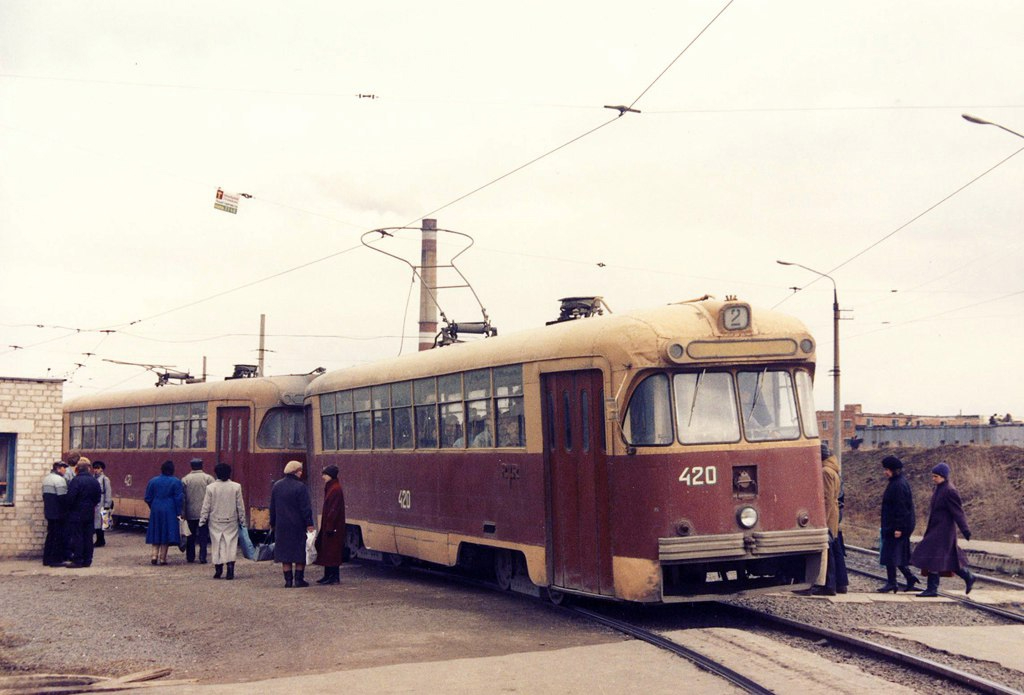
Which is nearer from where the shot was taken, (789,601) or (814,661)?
(814,661)

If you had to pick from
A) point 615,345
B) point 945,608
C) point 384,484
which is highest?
point 615,345

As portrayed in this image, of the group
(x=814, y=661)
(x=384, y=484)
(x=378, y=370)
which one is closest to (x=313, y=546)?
(x=384, y=484)

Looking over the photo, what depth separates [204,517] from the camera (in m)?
16.7

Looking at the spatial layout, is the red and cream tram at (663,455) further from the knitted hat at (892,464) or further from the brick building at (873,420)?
the brick building at (873,420)

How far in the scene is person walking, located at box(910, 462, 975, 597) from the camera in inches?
520

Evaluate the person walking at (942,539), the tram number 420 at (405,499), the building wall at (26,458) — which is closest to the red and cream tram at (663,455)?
the person walking at (942,539)

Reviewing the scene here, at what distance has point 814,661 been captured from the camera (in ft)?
29.5

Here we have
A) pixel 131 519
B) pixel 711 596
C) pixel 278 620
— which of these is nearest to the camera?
pixel 711 596

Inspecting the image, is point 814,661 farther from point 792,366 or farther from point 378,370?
point 378,370

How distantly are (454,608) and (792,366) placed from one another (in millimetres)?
4323

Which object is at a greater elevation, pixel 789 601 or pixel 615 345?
pixel 615 345

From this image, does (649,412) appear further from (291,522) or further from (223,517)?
(223,517)

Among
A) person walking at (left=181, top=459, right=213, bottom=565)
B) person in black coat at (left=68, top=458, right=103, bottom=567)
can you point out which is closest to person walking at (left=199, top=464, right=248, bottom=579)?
person walking at (left=181, top=459, right=213, bottom=565)

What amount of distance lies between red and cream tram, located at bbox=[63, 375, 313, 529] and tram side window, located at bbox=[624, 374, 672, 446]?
1284 centimetres
